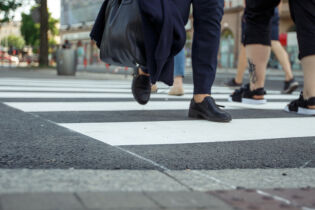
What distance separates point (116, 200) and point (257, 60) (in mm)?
2956

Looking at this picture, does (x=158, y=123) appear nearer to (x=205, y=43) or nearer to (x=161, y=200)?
(x=205, y=43)

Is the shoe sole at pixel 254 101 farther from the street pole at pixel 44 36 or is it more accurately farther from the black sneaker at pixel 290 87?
the street pole at pixel 44 36

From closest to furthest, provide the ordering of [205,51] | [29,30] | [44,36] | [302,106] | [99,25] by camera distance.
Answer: [99,25], [205,51], [302,106], [44,36], [29,30]

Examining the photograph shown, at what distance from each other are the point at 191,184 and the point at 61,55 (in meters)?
12.3

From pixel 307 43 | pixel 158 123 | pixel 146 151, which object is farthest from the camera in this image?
pixel 307 43

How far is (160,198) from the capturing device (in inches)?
49.4

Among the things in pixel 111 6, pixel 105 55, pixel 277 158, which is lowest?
pixel 277 158

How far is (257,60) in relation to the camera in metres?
3.96

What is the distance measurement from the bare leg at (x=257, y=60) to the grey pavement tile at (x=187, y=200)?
2775 millimetres

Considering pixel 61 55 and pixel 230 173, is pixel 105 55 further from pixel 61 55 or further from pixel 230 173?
pixel 61 55

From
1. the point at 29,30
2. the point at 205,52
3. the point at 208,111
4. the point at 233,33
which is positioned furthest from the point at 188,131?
the point at 29,30

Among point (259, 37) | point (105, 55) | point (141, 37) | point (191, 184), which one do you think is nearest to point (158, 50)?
point (141, 37)

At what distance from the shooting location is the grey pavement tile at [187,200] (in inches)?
47.5

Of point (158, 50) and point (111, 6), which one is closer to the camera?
point (158, 50)
